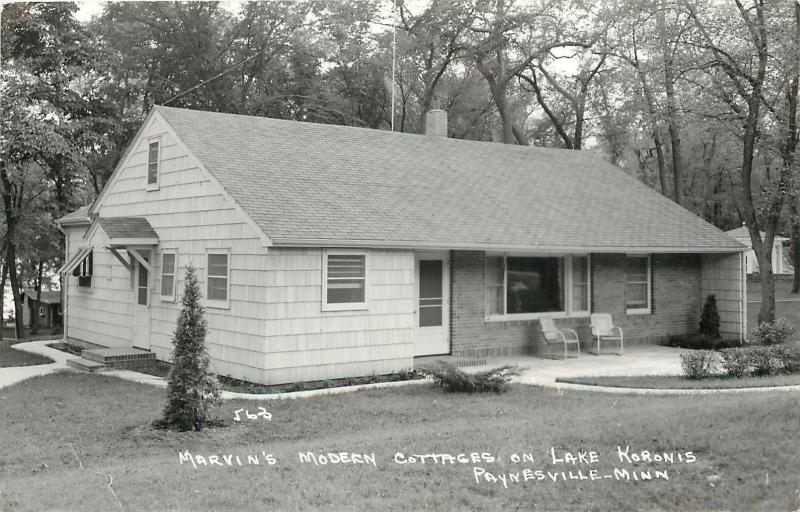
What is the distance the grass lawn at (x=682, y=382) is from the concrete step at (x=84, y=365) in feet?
29.0

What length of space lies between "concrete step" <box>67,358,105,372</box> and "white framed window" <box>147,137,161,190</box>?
3886 millimetres

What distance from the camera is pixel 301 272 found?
488 inches

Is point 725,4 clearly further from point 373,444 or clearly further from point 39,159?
point 39,159

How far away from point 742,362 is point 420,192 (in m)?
7.19

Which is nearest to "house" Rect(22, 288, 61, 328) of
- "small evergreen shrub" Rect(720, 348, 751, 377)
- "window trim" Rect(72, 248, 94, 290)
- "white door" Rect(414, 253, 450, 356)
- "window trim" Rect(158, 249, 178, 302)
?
"window trim" Rect(72, 248, 94, 290)

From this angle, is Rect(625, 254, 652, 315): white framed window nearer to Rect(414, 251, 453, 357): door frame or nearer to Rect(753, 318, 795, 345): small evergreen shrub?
Rect(753, 318, 795, 345): small evergreen shrub

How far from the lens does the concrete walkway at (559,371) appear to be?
451 inches

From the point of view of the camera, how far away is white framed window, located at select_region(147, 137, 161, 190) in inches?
624

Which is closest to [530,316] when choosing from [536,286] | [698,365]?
[536,286]

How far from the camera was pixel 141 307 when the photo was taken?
1627 centimetres

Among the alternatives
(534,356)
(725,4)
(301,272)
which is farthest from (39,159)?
(725,4)

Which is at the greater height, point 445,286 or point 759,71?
point 759,71

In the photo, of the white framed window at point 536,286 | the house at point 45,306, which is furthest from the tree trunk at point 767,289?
the house at point 45,306

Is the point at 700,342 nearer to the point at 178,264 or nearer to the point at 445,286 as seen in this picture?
the point at 445,286
